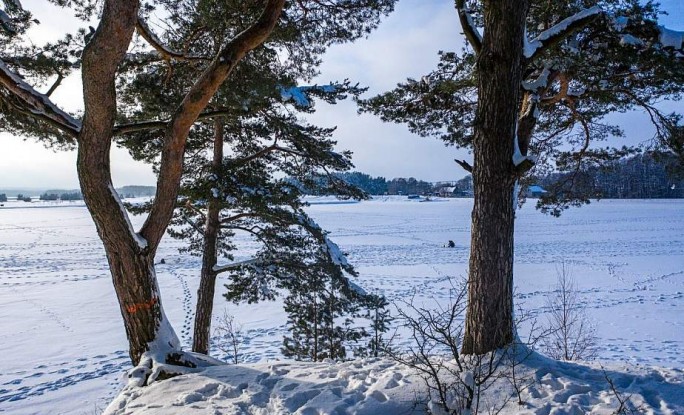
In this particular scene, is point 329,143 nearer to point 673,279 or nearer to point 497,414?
point 497,414

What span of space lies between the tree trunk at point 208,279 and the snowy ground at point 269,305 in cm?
196

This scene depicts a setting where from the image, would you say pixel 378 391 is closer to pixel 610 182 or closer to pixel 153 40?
pixel 153 40

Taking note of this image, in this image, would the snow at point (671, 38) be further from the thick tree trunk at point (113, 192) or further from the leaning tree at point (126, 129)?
the thick tree trunk at point (113, 192)

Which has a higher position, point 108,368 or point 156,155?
point 156,155

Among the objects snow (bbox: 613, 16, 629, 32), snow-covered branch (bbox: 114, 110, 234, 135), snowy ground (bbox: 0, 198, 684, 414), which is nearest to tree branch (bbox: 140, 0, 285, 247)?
snow-covered branch (bbox: 114, 110, 234, 135)

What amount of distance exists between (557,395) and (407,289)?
1250 cm

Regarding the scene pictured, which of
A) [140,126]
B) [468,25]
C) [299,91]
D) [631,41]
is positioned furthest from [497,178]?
[140,126]

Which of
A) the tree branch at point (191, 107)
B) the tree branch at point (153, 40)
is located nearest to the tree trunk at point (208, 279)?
the tree branch at point (153, 40)

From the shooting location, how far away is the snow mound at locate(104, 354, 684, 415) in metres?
3.10

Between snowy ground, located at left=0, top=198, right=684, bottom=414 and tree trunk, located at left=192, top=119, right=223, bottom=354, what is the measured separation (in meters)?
1.96

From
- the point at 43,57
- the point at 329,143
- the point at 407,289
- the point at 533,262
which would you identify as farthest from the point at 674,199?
the point at 43,57

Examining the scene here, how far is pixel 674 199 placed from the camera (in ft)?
221

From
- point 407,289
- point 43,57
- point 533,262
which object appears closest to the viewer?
point 43,57

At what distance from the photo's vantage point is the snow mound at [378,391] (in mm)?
3102
